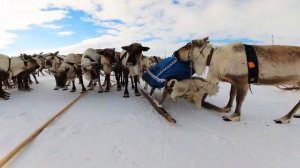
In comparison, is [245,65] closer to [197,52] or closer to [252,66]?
[252,66]

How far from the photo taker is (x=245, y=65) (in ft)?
20.2

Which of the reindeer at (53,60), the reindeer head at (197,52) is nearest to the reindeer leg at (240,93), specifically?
the reindeer head at (197,52)

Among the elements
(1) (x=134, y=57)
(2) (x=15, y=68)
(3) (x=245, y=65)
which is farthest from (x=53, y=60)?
(3) (x=245, y=65)

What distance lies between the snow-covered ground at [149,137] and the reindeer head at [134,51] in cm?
196

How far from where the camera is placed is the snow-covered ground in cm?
430

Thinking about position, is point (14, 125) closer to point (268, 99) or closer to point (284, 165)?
point (284, 165)

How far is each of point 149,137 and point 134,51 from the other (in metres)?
4.93

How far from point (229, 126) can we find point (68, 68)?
25.7 feet

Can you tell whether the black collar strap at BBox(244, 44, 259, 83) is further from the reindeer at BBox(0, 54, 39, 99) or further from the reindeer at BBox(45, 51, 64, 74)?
the reindeer at BBox(45, 51, 64, 74)

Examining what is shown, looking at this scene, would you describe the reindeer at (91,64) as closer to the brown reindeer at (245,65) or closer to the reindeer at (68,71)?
the reindeer at (68,71)

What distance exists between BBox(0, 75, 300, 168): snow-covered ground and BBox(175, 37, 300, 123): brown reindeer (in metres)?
0.86

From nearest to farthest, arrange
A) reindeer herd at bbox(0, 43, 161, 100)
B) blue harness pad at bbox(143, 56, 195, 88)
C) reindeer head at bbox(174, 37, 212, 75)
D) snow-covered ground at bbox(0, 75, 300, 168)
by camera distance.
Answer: snow-covered ground at bbox(0, 75, 300, 168)
reindeer head at bbox(174, 37, 212, 75)
blue harness pad at bbox(143, 56, 195, 88)
reindeer herd at bbox(0, 43, 161, 100)

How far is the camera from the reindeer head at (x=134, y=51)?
32.3ft

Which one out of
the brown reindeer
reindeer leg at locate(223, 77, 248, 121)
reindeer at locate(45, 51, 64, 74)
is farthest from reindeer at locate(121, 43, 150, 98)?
reindeer at locate(45, 51, 64, 74)
